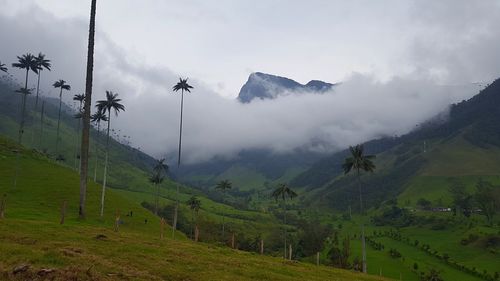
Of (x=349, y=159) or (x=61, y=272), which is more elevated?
(x=349, y=159)

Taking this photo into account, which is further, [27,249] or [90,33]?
[90,33]

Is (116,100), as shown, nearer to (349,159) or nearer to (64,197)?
(64,197)

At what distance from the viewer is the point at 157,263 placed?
30.8 metres

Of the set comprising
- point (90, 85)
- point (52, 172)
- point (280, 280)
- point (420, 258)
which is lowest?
point (420, 258)

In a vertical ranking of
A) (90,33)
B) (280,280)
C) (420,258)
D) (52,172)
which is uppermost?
(90,33)

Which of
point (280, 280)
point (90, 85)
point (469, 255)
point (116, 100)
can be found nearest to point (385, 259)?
point (469, 255)

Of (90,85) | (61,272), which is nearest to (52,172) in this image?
(90,85)

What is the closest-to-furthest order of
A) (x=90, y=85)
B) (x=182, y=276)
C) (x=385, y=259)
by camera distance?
(x=182, y=276) < (x=90, y=85) < (x=385, y=259)

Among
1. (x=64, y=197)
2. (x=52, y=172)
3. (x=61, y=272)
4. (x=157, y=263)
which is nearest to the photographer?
(x=61, y=272)

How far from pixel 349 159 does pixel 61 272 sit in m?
86.6

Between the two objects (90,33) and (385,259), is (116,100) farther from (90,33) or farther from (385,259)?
(385,259)

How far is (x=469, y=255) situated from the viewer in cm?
18038

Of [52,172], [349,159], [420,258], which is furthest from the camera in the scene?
[420,258]

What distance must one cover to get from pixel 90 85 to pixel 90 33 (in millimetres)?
7260
